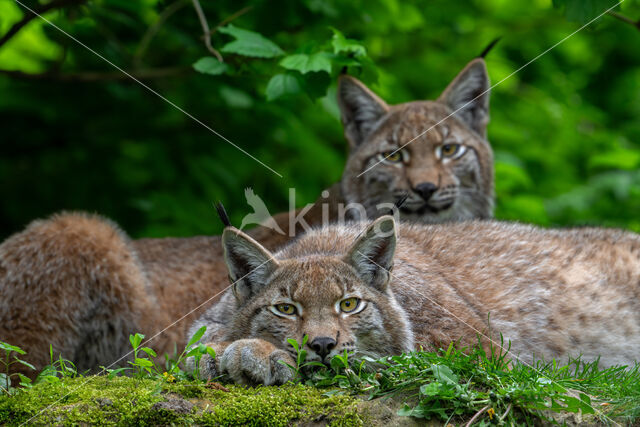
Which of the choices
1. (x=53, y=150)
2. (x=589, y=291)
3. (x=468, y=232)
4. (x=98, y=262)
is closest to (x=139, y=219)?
(x=53, y=150)

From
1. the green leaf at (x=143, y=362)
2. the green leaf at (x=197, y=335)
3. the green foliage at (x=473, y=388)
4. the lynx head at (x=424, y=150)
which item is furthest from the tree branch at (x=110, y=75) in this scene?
the green foliage at (x=473, y=388)

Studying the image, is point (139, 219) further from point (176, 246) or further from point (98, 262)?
point (98, 262)

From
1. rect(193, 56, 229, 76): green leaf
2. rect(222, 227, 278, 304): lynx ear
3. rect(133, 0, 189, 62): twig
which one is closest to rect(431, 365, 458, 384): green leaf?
rect(222, 227, 278, 304): lynx ear

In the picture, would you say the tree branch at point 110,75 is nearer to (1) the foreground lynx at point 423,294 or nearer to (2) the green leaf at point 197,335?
(1) the foreground lynx at point 423,294

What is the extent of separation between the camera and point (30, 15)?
20.2ft

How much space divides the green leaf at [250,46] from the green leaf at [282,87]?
0.19 meters

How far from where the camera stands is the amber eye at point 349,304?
3.99 meters

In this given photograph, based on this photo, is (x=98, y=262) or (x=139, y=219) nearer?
(x=98, y=262)

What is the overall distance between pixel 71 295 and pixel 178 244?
1.35 meters

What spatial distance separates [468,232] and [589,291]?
913 millimetres

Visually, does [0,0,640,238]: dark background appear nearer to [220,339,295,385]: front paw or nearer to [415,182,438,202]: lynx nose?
[415,182,438,202]: lynx nose

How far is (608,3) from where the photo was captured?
5273 mm

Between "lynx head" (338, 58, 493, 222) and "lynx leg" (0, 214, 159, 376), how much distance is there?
218 centimetres

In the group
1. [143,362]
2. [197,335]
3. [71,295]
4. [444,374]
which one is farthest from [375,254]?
[71,295]
